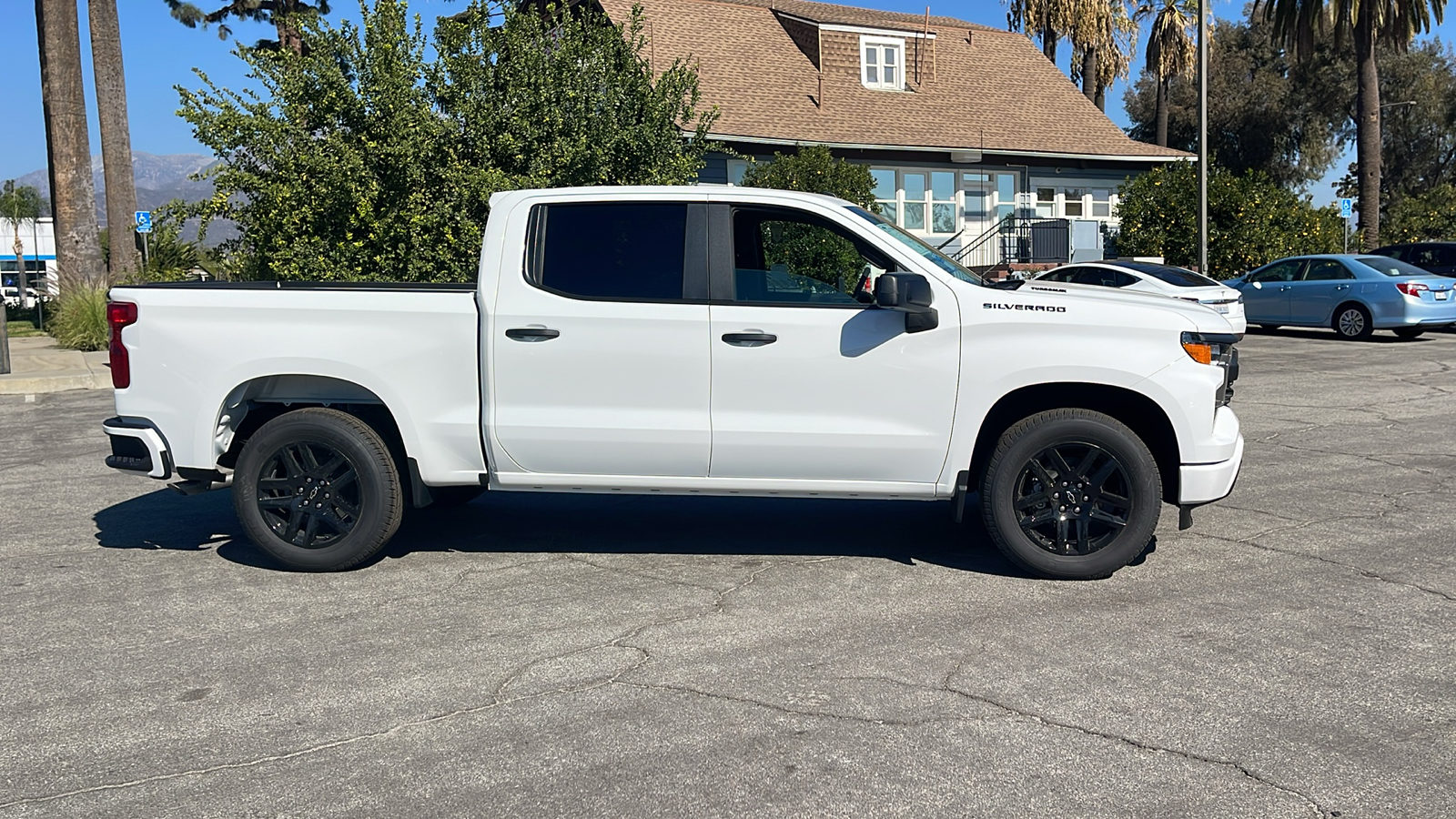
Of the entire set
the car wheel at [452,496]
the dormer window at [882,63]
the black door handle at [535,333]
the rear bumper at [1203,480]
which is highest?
the dormer window at [882,63]

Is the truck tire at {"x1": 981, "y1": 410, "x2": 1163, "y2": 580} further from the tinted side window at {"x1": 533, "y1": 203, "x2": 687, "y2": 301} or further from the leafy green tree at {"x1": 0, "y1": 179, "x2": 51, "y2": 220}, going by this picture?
the leafy green tree at {"x1": 0, "y1": 179, "x2": 51, "y2": 220}

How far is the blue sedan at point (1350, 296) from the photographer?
20.2 metres

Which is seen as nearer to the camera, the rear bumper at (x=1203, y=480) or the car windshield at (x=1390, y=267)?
the rear bumper at (x=1203, y=480)

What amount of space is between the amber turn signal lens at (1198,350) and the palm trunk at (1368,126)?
97.4 ft

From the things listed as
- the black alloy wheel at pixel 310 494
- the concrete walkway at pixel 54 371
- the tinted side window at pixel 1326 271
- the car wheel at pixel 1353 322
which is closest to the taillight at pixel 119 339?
the black alloy wheel at pixel 310 494

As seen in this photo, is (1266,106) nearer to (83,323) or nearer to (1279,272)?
(1279,272)

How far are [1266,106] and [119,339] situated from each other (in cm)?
5579

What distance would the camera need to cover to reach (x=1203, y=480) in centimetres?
602

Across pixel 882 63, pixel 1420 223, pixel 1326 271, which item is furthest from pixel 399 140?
pixel 1420 223

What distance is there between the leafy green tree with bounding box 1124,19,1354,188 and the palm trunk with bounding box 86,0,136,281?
1628 inches

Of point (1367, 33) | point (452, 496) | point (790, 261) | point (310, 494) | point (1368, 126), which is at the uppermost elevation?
point (1367, 33)

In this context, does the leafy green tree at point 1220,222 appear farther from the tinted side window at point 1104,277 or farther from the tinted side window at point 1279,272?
the tinted side window at point 1104,277

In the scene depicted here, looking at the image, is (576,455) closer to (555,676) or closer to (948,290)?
(555,676)

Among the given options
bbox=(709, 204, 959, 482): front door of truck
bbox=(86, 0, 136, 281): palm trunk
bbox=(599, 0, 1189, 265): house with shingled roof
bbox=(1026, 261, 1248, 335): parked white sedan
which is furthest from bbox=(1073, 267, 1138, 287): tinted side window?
bbox=(86, 0, 136, 281): palm trunk
